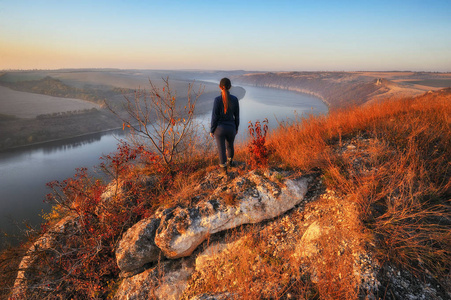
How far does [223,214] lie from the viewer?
364 centimetres

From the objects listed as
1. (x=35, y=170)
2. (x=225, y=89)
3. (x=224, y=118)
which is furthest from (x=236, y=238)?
(x=35, y=170)

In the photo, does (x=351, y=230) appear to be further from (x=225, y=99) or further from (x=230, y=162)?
(x=225, y=99)

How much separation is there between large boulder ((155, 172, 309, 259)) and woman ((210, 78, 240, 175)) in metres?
1.19

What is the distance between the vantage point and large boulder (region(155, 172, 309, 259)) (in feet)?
11.7

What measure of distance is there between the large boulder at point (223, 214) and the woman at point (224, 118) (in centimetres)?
119

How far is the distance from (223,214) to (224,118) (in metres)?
Result: 2.08

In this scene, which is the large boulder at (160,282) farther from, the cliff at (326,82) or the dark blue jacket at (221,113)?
the cliff at (326,82)

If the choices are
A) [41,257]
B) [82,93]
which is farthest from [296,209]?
[82,93]

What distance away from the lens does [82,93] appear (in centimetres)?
5325

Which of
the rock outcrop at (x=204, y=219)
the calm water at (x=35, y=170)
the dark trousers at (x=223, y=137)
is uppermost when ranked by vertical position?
the dark trousers at (x=223, y=137)

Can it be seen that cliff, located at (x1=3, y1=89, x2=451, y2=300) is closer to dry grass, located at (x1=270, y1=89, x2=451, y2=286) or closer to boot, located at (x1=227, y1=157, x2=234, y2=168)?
dry grass, located at (x1=270, y1=89, x2=451, y2=286)

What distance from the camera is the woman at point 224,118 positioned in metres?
4.29

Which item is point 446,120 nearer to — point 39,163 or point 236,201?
point 236,201

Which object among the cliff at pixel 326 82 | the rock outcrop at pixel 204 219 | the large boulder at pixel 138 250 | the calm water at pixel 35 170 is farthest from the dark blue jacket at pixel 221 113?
the cliff at pixel 326 82
